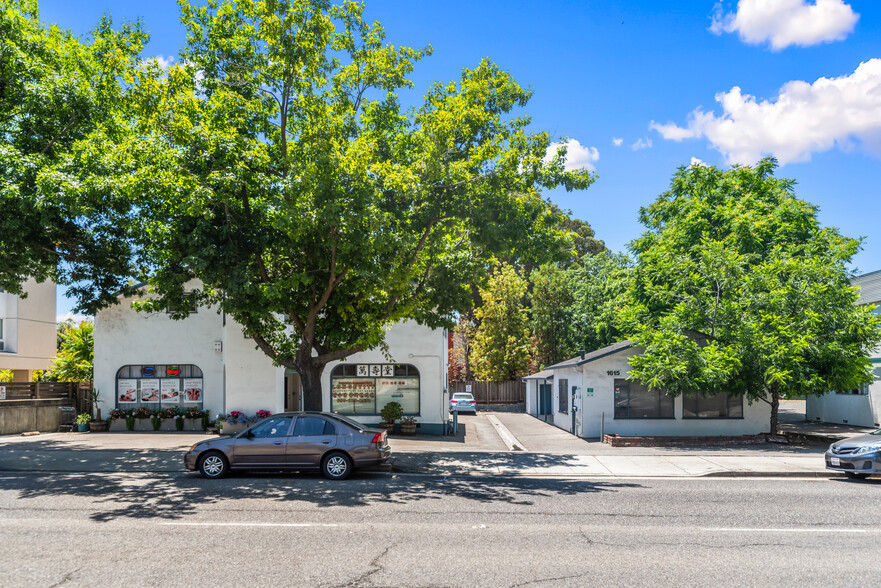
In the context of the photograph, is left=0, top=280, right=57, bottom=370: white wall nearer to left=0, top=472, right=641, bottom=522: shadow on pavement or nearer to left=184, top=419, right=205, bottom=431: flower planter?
left=184, top=419, right=205, bottom=431: flower planter

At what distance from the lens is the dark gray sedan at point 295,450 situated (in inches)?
531

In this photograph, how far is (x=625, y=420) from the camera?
73.7 feet

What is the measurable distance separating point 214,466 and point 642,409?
14.5m

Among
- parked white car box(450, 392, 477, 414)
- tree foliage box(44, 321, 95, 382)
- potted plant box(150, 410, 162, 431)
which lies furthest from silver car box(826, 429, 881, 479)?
tree foliage box(44, 321, 95, 382)

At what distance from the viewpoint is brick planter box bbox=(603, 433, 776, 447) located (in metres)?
20.3

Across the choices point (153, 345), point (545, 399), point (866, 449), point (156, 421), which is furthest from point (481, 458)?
point (545, 399)

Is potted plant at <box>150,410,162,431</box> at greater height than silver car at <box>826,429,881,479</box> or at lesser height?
lesser

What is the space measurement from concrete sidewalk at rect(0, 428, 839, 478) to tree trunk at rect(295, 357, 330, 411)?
2.53m

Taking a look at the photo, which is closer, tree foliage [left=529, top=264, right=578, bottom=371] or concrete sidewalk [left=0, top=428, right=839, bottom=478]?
concrete sidewalk [left=0, top=428, right=839, bottom=478]

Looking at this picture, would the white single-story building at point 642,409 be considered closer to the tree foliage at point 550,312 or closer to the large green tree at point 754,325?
the large green tree at point 754,325

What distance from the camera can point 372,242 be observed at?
14.5 meters

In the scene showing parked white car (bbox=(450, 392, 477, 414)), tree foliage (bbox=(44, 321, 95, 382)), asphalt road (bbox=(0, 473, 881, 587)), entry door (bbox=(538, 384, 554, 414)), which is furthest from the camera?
parked white car (bbox=(450, 392, 477, 414))

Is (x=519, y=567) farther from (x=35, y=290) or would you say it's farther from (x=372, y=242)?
(x=35, y=290)

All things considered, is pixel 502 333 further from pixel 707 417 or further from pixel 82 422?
pixel 82 422
